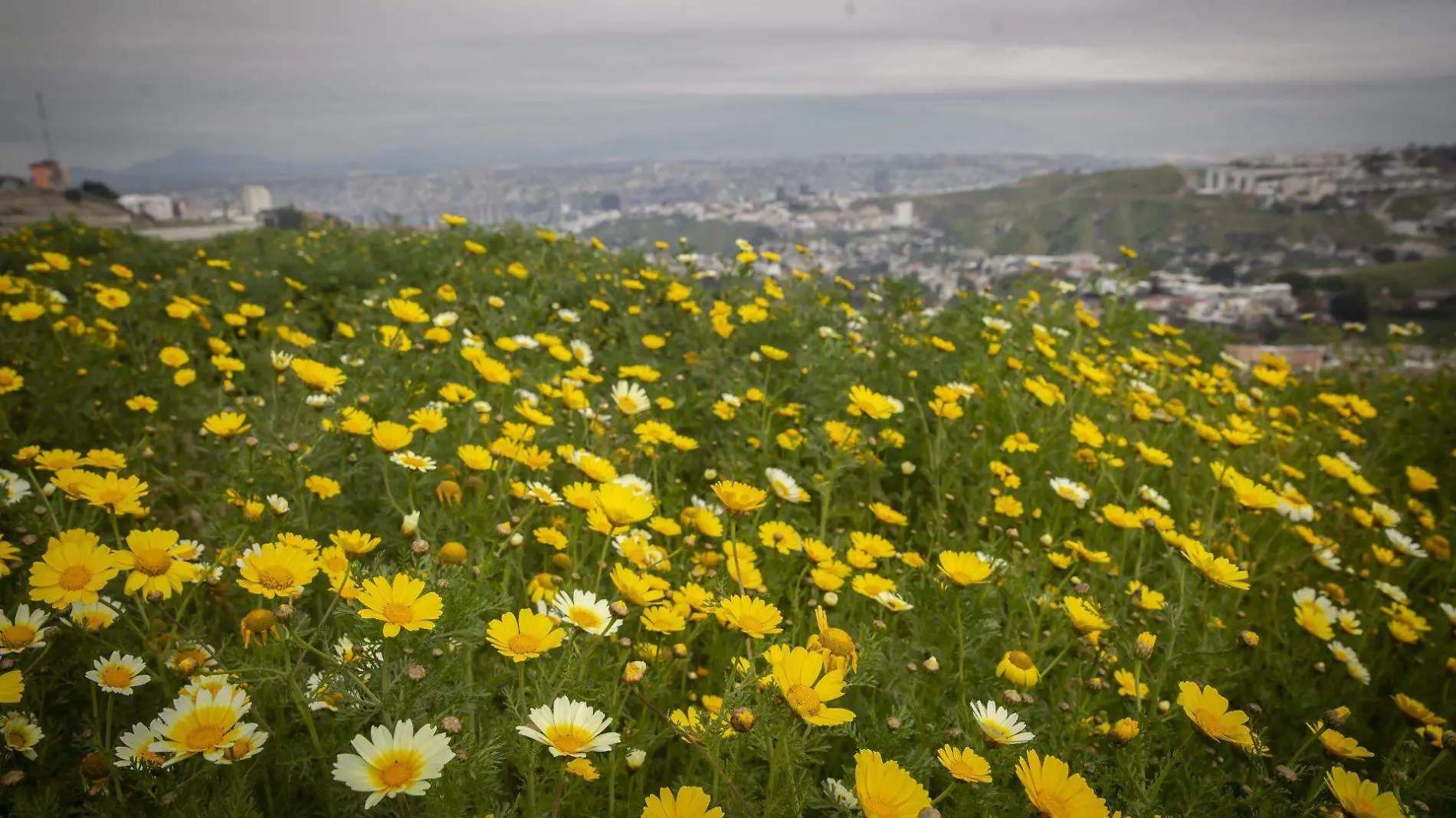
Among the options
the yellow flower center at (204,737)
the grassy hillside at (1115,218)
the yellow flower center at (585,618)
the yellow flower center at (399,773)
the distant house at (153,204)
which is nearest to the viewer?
the yellow flower center at (399,773)

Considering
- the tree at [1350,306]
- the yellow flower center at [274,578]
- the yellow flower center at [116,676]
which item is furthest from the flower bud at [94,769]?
the tree at [1350,306]

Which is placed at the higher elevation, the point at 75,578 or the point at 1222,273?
the point at 75,578

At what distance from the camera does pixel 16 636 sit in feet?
3.69

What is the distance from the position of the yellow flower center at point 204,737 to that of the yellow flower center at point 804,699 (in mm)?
800

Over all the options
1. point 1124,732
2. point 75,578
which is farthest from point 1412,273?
point 75,578

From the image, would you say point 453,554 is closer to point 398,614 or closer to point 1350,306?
point 398,614

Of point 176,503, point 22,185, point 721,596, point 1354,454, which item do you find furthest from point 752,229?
point 22,185

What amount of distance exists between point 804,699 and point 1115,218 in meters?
40.1

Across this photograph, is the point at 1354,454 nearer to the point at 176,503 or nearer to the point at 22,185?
the point at 176,503

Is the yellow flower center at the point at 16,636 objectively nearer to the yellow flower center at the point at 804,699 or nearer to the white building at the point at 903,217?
the yellow flower center at the point at 804,699

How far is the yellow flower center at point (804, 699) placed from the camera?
90 centimetres

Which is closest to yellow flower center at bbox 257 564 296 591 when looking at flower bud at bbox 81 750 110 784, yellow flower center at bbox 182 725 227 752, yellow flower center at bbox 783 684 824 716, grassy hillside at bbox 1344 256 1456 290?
yellow flower center at bbox 182 725 227 752

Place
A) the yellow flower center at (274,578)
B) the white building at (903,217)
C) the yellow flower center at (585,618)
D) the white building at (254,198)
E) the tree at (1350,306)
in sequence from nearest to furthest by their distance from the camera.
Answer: the yellow flower center at (274,578) → the yellow flower center at (585,618) → the tree at (1350,306) → the white building at (254,198) → the white building at (903,217)

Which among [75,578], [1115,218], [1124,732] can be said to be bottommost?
[1124,732]
